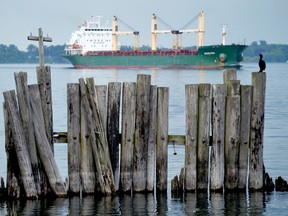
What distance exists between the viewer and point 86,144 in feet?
47.9

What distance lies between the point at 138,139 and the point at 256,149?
81.5 inches

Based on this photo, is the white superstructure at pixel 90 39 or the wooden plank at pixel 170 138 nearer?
the wooden plank at pixel 170 138

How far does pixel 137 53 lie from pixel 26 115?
134857mm

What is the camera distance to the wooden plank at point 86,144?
1449 centimetres

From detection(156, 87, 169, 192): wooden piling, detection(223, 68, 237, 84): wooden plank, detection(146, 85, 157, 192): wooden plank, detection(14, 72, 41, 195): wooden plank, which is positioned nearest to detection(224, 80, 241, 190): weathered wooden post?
detection(223, 68, 237, 84): wooden plank

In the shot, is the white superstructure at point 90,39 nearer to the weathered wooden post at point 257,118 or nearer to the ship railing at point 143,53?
the ship railing at point 143,53

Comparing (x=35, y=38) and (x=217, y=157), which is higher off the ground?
(x=35, y=38)

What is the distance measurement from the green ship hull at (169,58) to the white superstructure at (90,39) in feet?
18.0

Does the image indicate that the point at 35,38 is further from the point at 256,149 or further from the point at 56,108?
the point at 56,108

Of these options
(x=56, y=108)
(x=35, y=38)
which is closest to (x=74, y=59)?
(x=56, y=108)

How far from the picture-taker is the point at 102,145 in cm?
1445

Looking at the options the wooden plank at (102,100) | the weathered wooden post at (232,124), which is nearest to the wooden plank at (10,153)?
the wooden plank at (102,100)

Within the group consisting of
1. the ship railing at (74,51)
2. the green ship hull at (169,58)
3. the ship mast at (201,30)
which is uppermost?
the ship mast at (201,30)

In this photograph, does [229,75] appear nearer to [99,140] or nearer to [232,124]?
[232,124]
